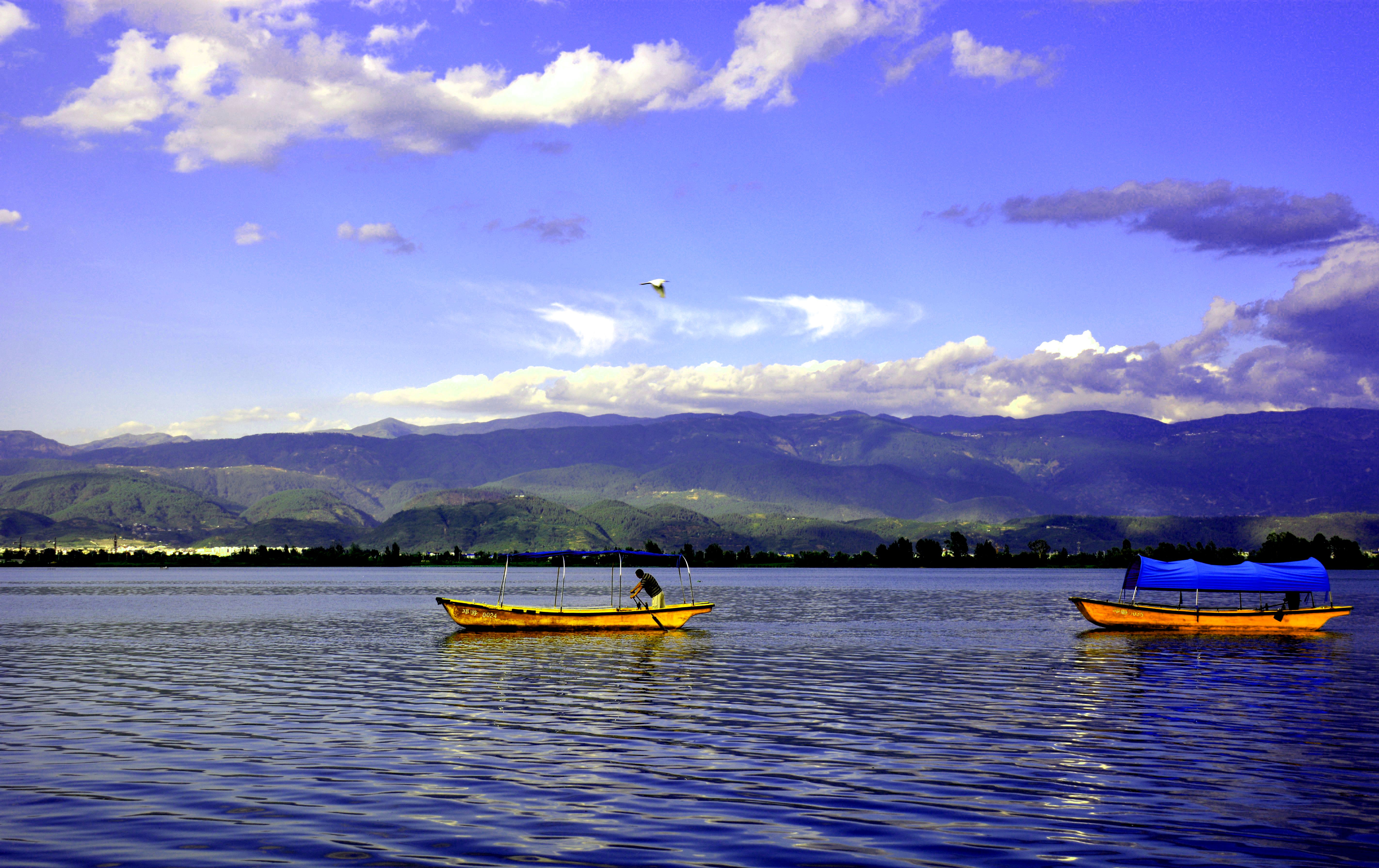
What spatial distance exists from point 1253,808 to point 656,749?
15140 mm

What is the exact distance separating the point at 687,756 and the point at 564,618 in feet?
149

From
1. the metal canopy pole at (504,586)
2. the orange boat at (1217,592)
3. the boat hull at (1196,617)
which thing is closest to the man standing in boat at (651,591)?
the metal canopy pole at (504,586)

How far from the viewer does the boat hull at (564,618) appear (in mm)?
73438

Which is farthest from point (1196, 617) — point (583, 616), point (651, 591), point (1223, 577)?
point (583, 616)

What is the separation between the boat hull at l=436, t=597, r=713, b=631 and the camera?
241 feet

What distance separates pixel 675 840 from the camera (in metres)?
20.5

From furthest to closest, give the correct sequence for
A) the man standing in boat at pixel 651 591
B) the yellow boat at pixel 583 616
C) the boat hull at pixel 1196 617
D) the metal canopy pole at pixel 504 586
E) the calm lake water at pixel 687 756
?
1. the boat hull at pixel 1196 617
2. the man standing in boat at pixel 651 591
3. the yellow boat at pixel 583 616
4. the metal canopy pole at pixel 504 586
5. the calm lake water at pixel 687 756

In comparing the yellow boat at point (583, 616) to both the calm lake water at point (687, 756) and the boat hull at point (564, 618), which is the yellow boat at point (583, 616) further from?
the calm lake water at point (687, 756)

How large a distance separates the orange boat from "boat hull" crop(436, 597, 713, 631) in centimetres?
3079

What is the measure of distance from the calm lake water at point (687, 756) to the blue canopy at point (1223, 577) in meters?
11.8

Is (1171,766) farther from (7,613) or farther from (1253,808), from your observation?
(7,613)

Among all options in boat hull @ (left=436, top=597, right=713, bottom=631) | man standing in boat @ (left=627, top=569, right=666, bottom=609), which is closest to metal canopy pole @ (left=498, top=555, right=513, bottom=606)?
boat hull @ (left=436, top=597, right=713, bottom=631)

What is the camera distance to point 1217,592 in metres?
80.6

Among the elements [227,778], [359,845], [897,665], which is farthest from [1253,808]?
[897,665]
